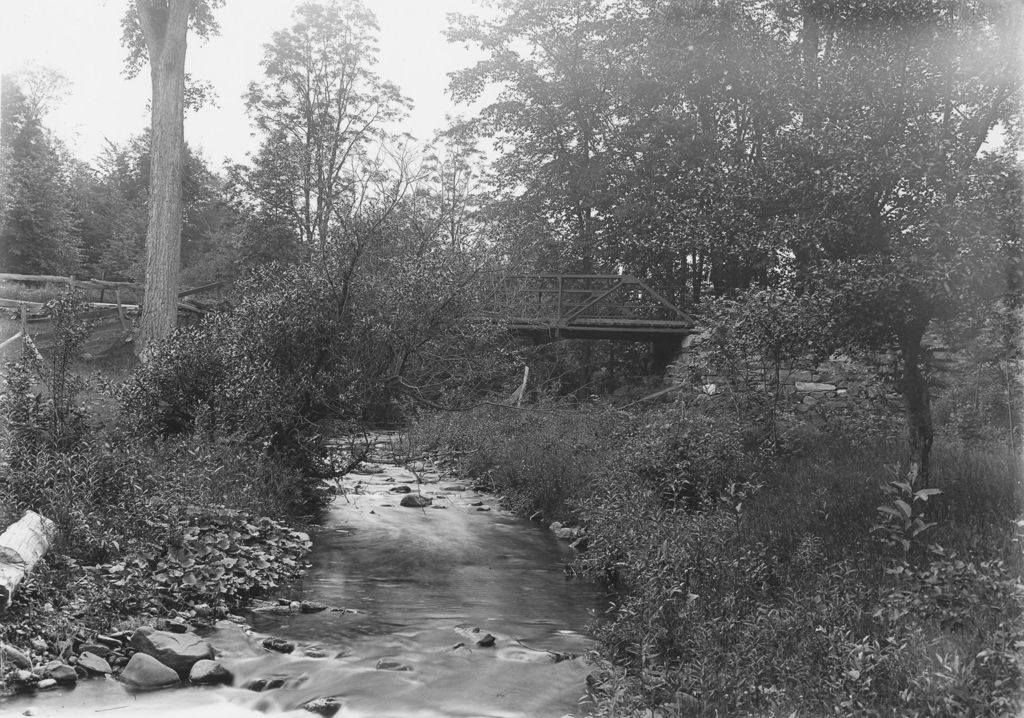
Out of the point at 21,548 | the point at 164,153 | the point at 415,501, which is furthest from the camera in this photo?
the point at 164,153

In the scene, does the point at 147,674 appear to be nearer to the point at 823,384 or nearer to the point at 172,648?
the point at 172,648

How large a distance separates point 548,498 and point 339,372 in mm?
3652

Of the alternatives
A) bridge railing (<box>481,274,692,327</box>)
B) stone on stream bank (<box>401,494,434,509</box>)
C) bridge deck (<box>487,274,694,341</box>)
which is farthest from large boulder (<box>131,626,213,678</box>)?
bridge deck (<box>487,274,694,341</box>)

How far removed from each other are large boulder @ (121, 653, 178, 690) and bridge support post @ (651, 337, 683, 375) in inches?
712

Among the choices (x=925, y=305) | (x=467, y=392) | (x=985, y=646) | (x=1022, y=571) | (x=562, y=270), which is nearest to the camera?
(x=985, y=646)

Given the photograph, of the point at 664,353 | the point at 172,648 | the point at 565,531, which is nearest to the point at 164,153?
Answer: the point at 565,531

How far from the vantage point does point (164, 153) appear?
1477 centimetres

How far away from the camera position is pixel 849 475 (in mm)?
8727

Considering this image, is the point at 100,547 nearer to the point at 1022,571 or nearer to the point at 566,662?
the point at 566,662

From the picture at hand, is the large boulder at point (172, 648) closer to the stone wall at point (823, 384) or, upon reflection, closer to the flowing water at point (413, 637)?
the flowing water at point (413, 637)

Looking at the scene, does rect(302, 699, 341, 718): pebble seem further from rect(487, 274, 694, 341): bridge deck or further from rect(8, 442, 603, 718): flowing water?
rect(487, 274, 694, 341): bridge deck

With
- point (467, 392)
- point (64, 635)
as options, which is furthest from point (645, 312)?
point (64, 635)

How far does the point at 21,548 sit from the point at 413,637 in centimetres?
306

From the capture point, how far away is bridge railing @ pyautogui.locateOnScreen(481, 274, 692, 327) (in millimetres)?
19156
